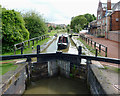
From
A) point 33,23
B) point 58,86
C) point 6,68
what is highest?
point 33,23

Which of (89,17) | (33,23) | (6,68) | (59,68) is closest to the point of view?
(6,68)

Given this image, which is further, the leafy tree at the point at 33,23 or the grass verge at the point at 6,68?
the leafy tree at the point at 33,23

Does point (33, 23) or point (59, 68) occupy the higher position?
point (33, 23)

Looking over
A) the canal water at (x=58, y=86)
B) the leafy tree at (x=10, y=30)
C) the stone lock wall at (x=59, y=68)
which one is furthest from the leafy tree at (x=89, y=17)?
the canal water at (x=58, y=86)

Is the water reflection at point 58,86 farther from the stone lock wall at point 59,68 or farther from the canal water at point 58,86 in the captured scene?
the stone lock wall at point 59,68

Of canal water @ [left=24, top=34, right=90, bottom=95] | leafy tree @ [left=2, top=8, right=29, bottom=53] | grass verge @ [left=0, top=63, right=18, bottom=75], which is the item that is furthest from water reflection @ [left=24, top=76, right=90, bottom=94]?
leafy tree @ [left=2, top=8, right=29, bottom=53]

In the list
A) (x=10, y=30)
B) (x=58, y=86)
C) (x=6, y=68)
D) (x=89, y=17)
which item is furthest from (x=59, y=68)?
(x=89, y=17)

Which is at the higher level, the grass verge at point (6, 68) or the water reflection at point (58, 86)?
the grass verge at point (6, 68)

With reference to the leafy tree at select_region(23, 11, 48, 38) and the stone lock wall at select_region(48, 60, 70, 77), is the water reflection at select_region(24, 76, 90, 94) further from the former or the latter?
the leafy tree at select_region(23, 11, 48, 38)

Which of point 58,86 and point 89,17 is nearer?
point 58,86

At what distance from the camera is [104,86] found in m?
3.85

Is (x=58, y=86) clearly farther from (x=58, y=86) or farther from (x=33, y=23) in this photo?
(x=33, y=23)

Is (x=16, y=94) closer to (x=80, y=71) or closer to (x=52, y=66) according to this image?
(x=52, y=66)

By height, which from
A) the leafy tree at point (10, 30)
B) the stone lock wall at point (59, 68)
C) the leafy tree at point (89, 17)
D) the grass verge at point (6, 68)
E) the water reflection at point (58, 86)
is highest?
the leafy tree at point (89, 17)
